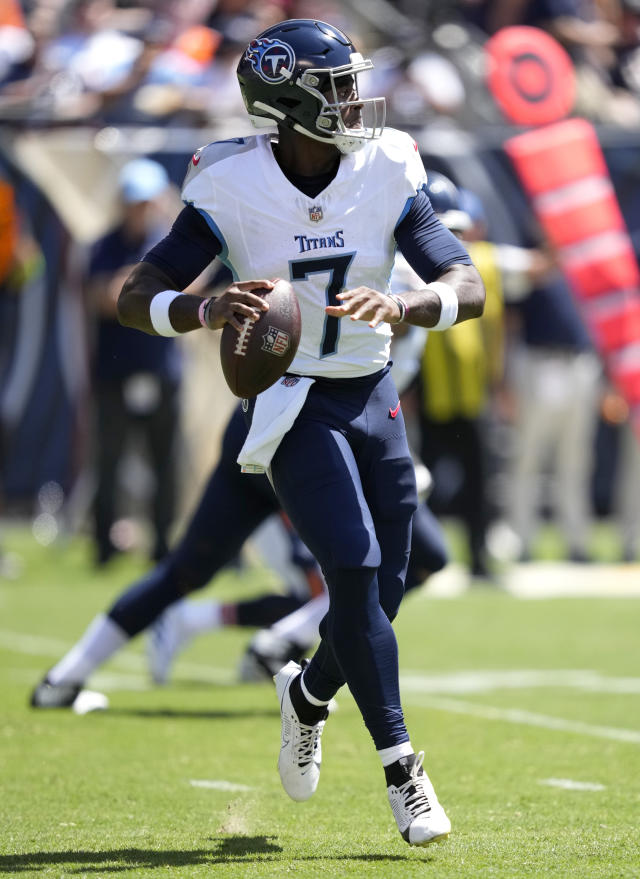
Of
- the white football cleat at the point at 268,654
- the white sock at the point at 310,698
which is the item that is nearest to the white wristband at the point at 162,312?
the white sock at the point at 310,698

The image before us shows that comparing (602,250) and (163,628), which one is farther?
(602,250)

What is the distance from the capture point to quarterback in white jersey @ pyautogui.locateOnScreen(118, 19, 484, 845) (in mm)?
4148

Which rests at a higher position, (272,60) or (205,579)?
(272,60)

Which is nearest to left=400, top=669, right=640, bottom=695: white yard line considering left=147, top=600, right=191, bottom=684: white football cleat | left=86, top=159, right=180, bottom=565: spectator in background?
left=147, top=600, right=191, bottom=684: white football cleat

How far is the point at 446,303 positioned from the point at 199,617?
3.05m

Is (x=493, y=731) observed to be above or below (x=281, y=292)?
below

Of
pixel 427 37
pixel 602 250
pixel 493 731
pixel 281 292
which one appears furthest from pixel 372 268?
pixel 427 37

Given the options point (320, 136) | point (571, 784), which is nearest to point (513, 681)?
point (571, 784)

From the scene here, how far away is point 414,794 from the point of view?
3.98m

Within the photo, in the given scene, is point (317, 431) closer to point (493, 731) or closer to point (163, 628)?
point (493, 731)

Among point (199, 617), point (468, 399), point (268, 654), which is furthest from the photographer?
point (468, 399)

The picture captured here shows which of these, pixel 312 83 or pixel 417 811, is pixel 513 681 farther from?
pixel 312 83

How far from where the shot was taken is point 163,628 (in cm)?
690

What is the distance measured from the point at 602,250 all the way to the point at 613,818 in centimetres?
764
